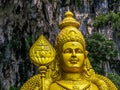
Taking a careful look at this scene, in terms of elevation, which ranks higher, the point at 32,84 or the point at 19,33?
the point at 19,33

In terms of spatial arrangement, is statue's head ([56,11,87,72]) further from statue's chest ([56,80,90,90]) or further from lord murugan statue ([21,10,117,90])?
statue's chest ([56,80,90,90])

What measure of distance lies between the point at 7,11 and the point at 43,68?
24.8 feet

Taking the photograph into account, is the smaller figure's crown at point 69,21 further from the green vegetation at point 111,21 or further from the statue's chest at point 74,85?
the green vegetation at point 111,21

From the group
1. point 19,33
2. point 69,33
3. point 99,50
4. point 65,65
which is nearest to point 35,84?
point 65,65

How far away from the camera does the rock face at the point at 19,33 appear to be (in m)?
11.2

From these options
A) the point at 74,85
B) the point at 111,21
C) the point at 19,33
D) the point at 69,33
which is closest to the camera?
the point at 74,85

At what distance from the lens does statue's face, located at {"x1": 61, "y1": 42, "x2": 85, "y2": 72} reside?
3885mm

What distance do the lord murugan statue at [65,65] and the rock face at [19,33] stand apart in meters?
6.95

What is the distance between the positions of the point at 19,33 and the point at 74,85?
807 centimetres

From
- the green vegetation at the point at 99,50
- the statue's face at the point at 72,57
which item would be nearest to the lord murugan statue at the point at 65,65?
the statue's face at the point at 72,57

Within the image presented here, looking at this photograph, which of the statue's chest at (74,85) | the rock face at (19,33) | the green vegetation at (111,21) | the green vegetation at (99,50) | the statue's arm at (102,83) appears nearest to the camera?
the statue's chest at (74,85)

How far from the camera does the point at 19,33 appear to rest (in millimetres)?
11789

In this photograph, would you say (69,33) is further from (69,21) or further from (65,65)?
(65,65)

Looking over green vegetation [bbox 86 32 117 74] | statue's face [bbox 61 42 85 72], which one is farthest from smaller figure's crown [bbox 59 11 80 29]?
green vegetation [bbox 86 32 117 74]
